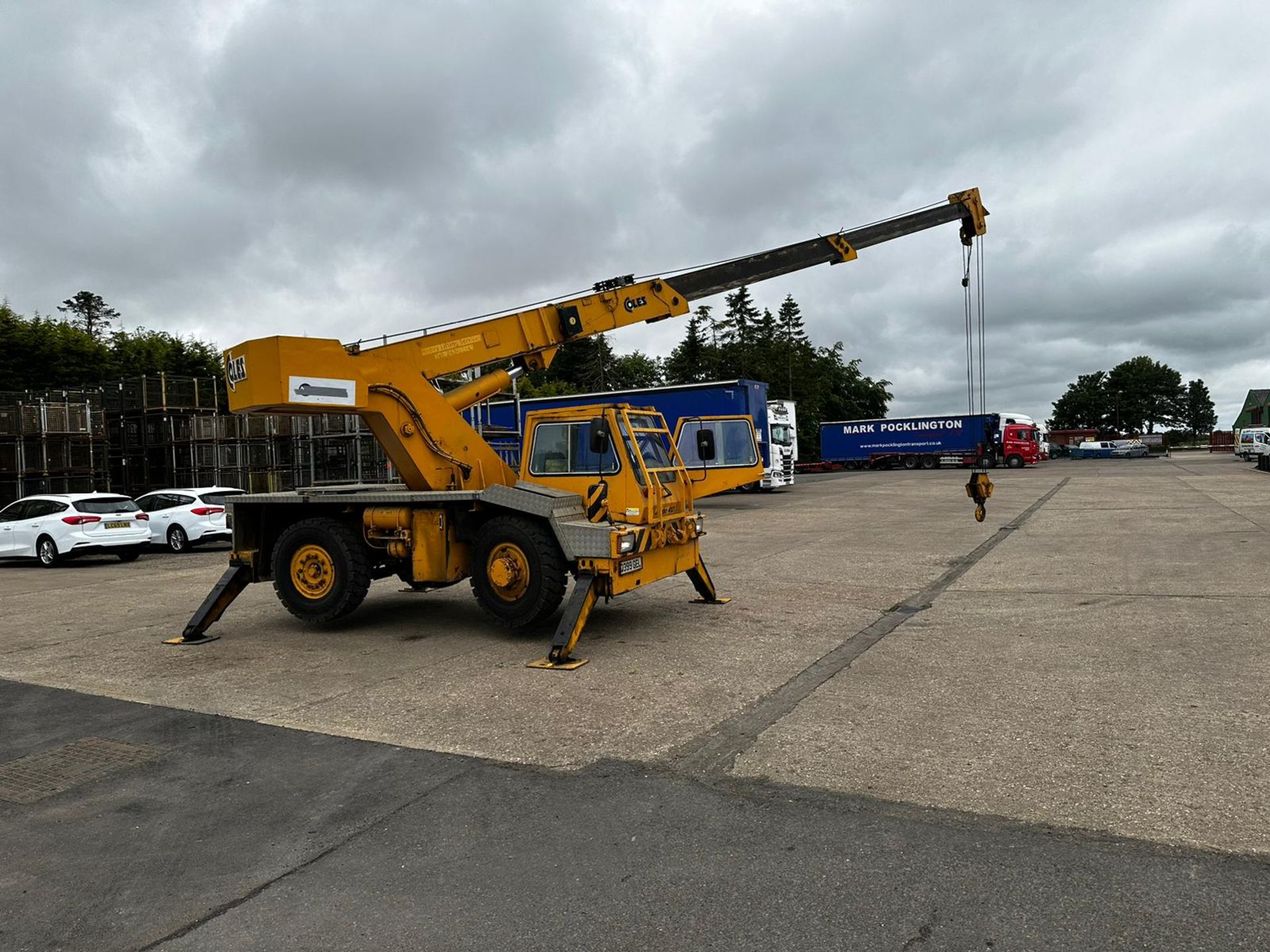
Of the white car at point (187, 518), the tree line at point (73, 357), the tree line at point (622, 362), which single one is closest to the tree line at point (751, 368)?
the tree line at point (622, 362)

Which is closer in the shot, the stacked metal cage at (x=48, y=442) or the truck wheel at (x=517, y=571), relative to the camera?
the truck wheel at (x=517, y=571)

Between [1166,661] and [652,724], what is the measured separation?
4397 mm

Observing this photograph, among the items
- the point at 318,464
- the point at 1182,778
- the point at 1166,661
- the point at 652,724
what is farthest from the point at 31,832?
the point at 318,464

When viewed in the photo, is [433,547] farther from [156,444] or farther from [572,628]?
[156,444]

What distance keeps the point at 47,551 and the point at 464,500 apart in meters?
13.4

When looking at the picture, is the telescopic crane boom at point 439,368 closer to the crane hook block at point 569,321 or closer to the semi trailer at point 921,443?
the crane hook block at point 569,321

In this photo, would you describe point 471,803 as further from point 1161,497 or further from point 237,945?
point 1161,497

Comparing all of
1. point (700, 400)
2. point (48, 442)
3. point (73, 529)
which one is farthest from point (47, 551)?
point (700, 400)

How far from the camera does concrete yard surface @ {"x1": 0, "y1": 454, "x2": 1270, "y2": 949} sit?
363 cm

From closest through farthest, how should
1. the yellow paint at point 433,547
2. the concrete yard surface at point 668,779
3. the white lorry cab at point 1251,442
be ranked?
1. the concrete yard surface at point 668,779
2. the yellow paint at point 433,547
3. the white lorry cab at point 1251,442

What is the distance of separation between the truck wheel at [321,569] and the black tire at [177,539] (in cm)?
1167

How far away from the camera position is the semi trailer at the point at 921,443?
179 ft

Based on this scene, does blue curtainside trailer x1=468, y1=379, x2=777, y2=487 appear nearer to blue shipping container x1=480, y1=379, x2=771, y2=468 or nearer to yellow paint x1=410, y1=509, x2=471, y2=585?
blue shipping container x1=480, y1=379, x2=771, y2=468

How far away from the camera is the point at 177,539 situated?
2003 cm
